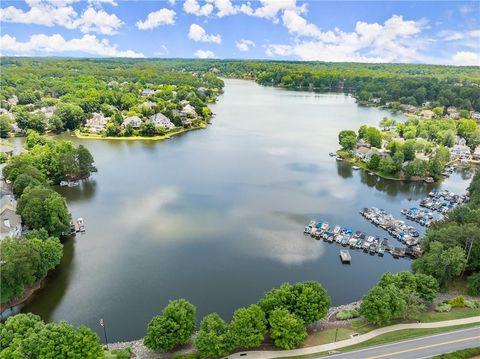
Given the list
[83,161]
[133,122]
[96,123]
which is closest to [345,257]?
[83,161]

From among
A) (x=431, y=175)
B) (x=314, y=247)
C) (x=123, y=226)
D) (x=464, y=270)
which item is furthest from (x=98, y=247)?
(x=431, y=175)

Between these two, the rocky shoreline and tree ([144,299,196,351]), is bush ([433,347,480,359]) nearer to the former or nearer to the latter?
the rocky shoreline

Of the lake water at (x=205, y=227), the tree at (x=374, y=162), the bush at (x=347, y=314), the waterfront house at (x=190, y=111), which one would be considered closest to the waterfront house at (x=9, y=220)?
the lake water at (x=205, y=227)

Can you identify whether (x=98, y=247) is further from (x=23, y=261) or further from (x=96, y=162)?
(x=96, y=162)

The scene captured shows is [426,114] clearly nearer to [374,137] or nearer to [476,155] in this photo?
[476,155]

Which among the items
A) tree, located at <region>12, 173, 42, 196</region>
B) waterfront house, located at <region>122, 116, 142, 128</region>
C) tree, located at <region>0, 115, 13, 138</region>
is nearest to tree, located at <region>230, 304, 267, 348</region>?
tree, located at <region>12, 173, 42, 196</region>

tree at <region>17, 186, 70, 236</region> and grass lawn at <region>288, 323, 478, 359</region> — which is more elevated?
tree at <region>17, 186, 70, 236</region>
